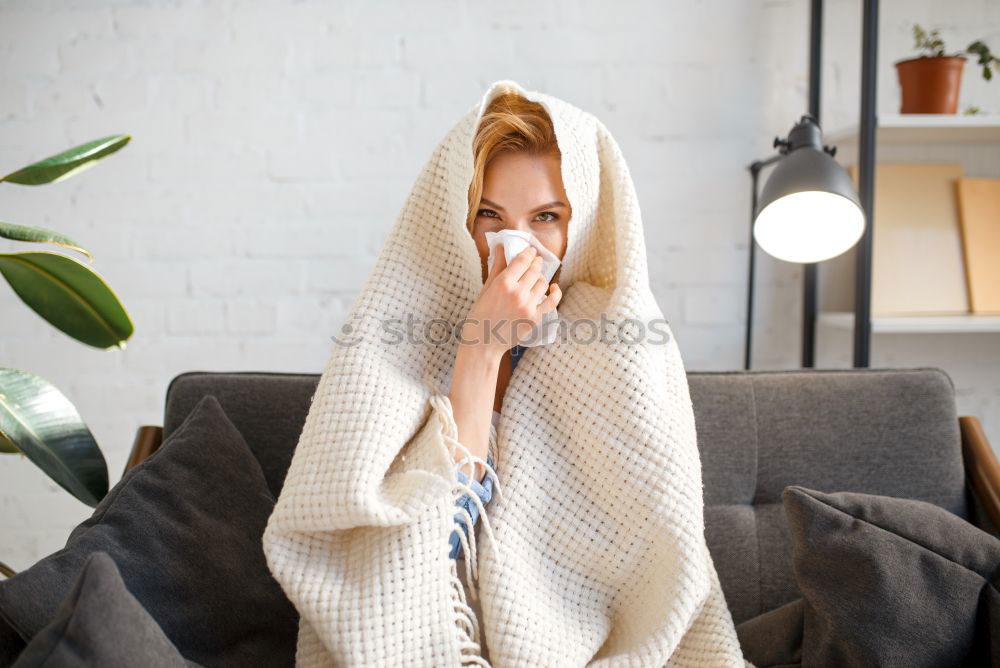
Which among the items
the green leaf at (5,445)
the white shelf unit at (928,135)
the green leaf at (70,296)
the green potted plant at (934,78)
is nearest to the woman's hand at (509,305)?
the green leaf at (70,296)

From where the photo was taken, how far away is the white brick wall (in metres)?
1.83

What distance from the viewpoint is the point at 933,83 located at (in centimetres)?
169

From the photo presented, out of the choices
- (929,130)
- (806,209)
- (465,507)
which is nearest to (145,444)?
(465,507)

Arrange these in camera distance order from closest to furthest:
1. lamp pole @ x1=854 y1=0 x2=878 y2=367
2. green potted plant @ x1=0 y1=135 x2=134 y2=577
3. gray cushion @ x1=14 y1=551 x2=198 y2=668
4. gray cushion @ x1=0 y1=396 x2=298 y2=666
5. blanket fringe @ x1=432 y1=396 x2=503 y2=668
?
gray cushion @ x1=14 y1=551 x2=198 y2=668
gray cushion @ x1=0 y1=396 x2=298 y2=666
blanket fringe @ x1=432 y1=396 x2=503 y2=668
green potted plant @ x1=0 y1=135 x2=134 y2=577
lamp pole @ x1=854 y1=0 x2=878 y2=367

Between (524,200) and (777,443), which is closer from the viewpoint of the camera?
(524,200)

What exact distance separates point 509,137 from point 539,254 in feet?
0.59

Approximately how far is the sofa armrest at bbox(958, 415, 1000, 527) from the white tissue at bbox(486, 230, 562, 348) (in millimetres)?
800

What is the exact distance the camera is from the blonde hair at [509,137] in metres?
1.12

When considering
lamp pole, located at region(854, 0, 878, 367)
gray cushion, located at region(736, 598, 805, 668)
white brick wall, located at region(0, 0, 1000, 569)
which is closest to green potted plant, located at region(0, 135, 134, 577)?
white brick wall, located at region(0, 0, 1000, 569)

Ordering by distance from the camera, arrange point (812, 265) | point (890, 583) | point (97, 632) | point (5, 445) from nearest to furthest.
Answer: point (97, 632) < point (890, 583) < point (5, 445) < point (812, 265)

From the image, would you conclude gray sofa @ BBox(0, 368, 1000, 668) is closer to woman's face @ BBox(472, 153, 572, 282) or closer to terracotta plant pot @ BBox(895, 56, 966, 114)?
woman's face @ BBox(472, 153, 572, 282)

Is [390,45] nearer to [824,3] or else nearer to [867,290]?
[824,3]

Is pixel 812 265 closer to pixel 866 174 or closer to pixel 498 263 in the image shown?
pixel 866 174

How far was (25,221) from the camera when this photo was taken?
6.15 feet
